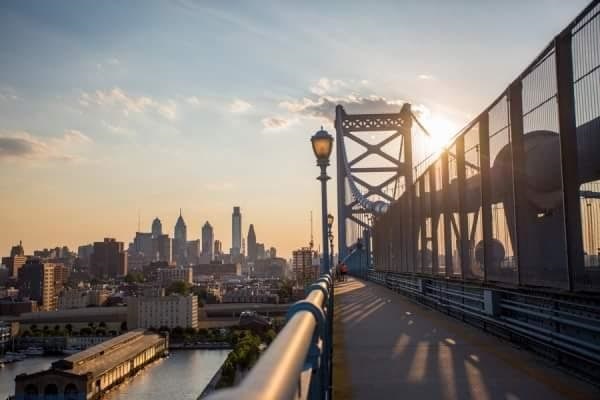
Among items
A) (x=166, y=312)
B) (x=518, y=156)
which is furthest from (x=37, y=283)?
(x=518, y=156)

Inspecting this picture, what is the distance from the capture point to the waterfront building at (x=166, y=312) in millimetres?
104625

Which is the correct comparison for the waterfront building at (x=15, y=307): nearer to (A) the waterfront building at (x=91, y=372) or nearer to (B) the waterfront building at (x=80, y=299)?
(B) the waterfront building at (x=80, y=299)

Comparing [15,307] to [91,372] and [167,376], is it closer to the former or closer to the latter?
[167,376]

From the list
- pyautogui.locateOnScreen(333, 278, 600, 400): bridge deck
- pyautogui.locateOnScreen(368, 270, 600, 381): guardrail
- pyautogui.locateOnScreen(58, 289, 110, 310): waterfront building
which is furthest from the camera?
pyautogui.locateOnScreen(58, 289, 110, 310): waterfront building

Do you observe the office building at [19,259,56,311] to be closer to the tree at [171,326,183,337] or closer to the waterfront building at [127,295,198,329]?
the waterfront building at [127,295,198,329]

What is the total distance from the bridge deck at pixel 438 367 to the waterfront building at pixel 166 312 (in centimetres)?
9844

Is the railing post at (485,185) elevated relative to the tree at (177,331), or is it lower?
elevated

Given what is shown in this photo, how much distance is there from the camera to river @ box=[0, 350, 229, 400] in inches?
2378

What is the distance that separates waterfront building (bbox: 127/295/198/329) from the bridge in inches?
3831

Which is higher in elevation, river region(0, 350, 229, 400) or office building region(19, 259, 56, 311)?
office building region(19, 259, 56, 311)

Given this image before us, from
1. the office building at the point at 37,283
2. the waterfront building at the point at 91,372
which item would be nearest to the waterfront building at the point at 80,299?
the office building at the point at 37,283

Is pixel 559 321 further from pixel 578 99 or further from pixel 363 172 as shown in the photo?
pixel 363 172

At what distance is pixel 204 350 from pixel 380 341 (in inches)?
3376

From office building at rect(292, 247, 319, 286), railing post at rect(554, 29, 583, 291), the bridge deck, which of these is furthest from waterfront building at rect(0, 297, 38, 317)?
railing post at rect(554, 29, 583, 291)
